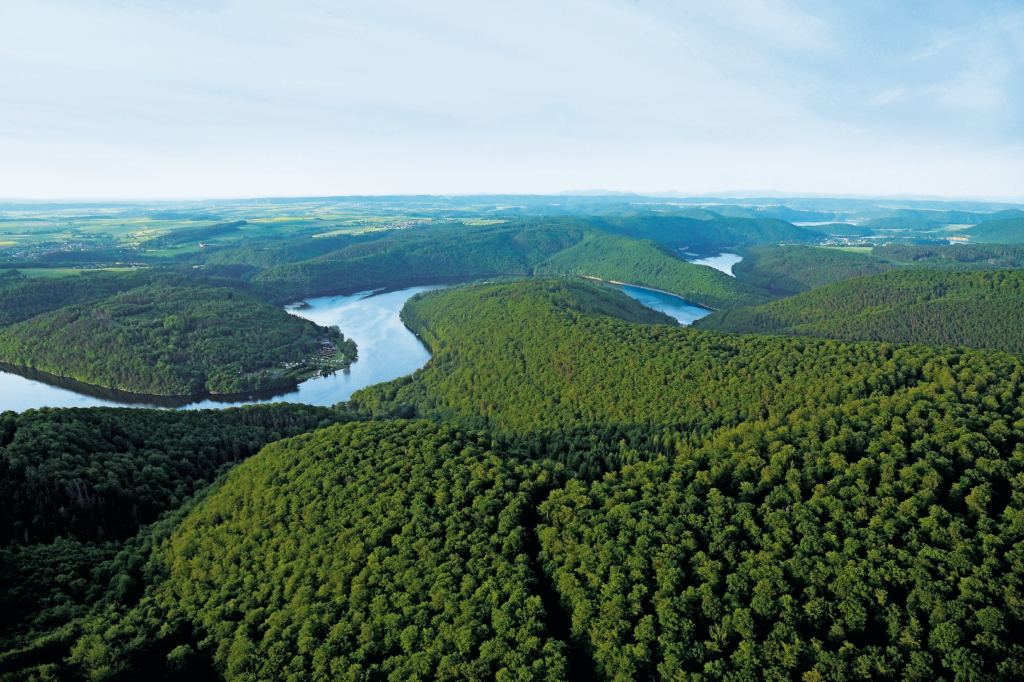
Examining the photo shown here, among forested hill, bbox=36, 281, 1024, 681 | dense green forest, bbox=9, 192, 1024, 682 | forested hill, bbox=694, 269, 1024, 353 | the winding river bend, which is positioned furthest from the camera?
forested hill, bbox=694, 269, 1024, 353

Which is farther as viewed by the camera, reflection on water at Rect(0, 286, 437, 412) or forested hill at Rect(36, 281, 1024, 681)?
reflection on water at Rect(0, 286, 437, 412)

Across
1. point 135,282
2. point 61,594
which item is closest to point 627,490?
point 61,594

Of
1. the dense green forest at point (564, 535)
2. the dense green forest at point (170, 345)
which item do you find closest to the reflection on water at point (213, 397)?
the dense green forest at point (170, 345)

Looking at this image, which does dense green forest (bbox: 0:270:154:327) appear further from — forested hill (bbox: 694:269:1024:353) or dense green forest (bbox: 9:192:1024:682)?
forested hill (bbox: 694:269:1024:353)

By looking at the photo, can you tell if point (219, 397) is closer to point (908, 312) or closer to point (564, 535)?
point (564, 535)

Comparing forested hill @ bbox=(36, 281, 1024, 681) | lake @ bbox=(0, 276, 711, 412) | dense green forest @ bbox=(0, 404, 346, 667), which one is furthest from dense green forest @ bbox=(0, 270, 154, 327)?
forested hill @ bbox=(36, 281, 1024, 681)

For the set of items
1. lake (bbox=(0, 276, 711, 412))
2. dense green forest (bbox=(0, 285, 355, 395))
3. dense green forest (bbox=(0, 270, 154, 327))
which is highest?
dense green forest (bbox=(0, 270, 154, 327))

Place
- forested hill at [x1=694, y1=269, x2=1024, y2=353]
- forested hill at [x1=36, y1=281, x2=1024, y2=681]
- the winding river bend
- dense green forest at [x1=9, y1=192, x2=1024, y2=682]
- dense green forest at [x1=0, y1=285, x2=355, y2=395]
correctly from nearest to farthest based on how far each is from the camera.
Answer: forested hill at [x1=36, y1=281, x2=1024, y2=681] → dense green forest at [x1=9, y1=192, x2=1024, y2=682] → the winding river bend → dense green forest at [x1=0, y1=285, x2=355, y2=395] → forested hill at [x1=694, y1=269, x2=1024, y2=353]
